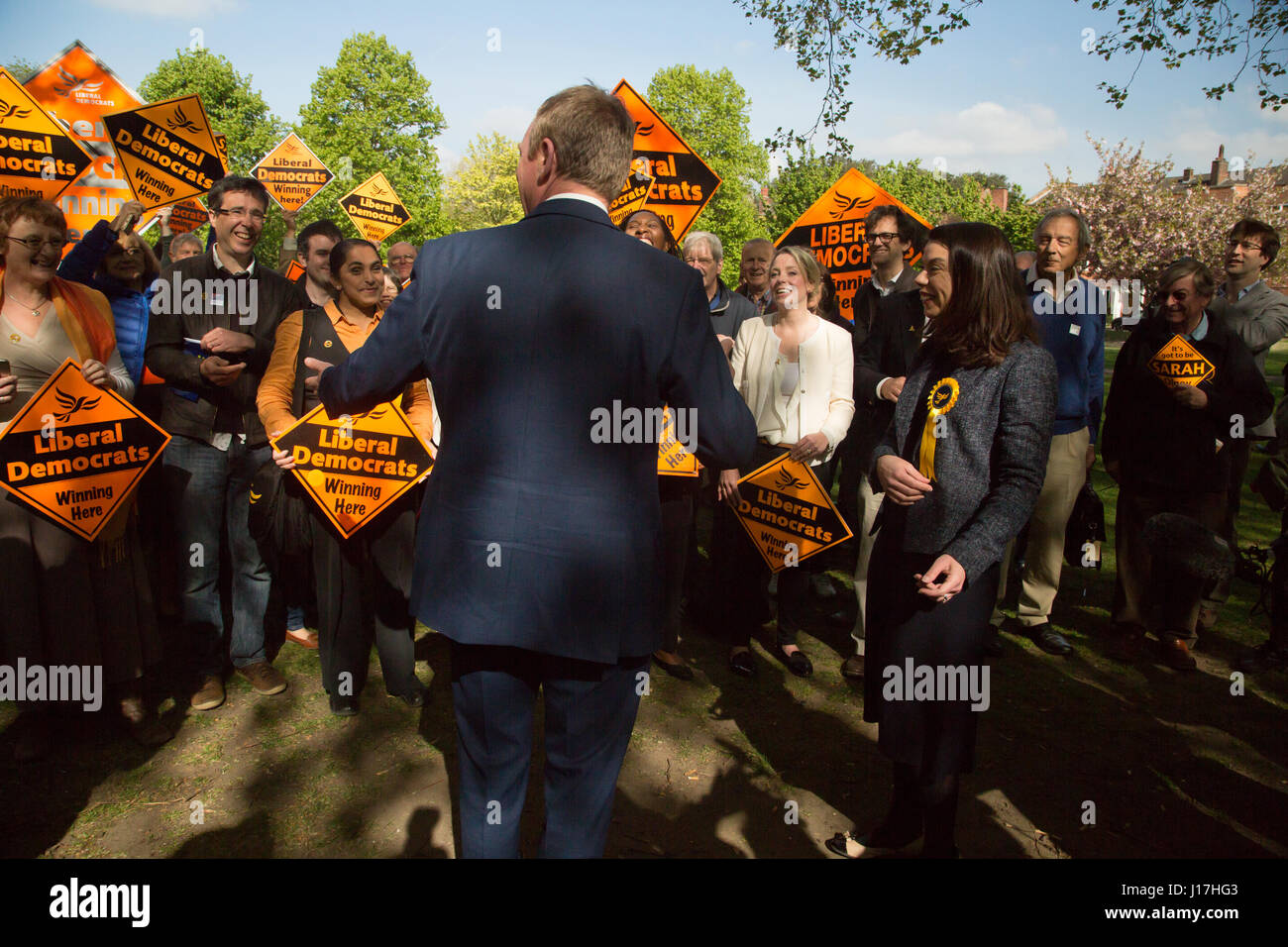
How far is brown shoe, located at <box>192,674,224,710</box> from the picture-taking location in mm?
4371

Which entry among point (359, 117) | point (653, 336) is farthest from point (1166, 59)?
point (359, 117)

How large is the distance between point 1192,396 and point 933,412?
3247 mm

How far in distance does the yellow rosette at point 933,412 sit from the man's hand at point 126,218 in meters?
4.68

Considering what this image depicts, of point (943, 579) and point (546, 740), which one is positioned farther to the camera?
point (943, 579)

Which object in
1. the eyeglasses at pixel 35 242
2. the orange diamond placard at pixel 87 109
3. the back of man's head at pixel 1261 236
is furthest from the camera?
the orange diamond placard at pixel 87 109

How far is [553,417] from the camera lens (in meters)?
1.94

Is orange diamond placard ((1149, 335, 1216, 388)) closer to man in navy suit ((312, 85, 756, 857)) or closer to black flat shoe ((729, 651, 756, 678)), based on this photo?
black flat shoe ((729, 651, 756, 678))

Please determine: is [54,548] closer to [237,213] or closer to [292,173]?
[237,213]

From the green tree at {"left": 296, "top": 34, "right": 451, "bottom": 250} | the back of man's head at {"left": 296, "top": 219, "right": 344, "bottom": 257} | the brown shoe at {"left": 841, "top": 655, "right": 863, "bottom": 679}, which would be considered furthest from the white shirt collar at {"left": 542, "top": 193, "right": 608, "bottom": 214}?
the green tree at {"left": 296, "top": 34, "right": 451, "bottom": 250}

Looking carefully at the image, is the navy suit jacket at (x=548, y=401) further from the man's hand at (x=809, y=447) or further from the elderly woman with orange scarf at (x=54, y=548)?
the man's hand at (x=809, y=447)

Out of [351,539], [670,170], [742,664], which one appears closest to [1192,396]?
[742,664]

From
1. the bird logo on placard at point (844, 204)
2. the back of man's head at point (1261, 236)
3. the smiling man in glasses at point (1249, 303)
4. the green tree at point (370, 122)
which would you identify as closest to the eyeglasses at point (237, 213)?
the bird logo on placard at point (844, 204)

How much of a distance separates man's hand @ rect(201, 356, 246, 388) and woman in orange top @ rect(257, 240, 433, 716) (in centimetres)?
23

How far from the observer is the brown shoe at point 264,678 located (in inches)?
180
